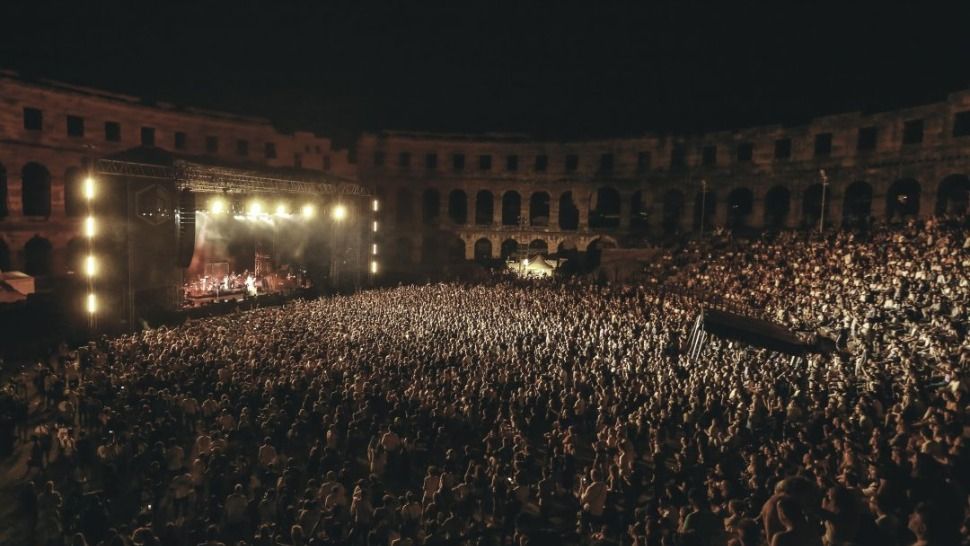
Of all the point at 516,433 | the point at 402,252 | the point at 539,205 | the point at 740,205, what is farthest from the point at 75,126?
the point at 740,205

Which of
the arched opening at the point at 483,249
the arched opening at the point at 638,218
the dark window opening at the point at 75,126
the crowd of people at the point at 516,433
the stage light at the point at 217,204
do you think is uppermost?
the dark window opening at the point at 75,126

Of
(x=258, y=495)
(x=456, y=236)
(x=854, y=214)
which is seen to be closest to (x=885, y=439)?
(x=258, y=495)

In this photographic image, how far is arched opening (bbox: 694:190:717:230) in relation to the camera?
4300 centimetres

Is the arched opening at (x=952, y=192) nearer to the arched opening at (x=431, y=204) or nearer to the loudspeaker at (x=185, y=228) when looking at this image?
the loudspeaker at (x=185, y=228)

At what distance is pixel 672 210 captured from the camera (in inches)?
1871

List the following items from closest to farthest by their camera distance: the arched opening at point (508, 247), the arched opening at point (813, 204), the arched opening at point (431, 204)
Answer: the arched opening at point (813, 204)
the arched opening at point (508, 247)
the arched opening at point (431, 204)

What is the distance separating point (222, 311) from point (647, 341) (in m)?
20.5

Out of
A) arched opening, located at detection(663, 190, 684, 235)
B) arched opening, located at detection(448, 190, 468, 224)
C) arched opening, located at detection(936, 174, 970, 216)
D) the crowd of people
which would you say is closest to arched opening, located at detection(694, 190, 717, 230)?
arched opening, located at detection(663, 190, 684, 235)

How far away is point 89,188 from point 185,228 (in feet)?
13.1

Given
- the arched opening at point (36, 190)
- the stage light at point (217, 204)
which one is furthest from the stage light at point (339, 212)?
the arched opening at point (36, 190)

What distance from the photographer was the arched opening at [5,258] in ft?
108

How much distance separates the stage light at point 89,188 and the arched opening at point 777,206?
4102cm

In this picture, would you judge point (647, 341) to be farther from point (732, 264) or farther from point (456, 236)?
point (456, 236)

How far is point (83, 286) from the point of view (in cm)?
2148
